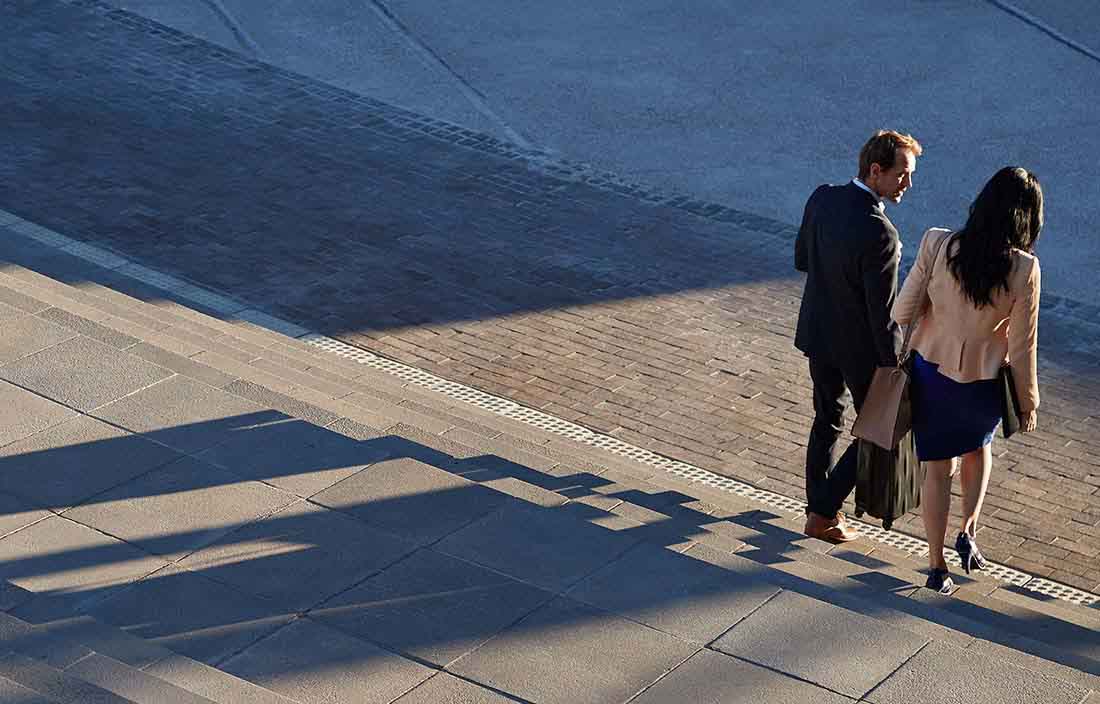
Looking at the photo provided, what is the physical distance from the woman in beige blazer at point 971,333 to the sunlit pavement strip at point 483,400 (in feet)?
2.65

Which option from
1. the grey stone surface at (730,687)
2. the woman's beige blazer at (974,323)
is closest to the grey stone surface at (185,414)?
the grey stone surface at (730,687)

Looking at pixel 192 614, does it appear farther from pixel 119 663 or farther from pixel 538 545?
pixel 538 545

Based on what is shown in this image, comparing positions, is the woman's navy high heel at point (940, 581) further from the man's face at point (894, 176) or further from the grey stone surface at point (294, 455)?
the grey stone surface at point (294, 455)

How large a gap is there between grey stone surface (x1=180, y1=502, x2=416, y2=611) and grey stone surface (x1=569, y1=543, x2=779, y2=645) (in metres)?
0.80

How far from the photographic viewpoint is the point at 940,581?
695 centimetres

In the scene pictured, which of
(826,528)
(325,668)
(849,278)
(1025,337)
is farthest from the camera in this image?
(826,528)

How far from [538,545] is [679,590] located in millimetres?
594

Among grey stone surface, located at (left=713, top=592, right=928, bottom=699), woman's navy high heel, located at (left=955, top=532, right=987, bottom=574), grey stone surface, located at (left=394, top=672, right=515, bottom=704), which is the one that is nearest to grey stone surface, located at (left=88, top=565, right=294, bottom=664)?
grey stone surface, located at (left=394, top=672, right=515, bottom=704)

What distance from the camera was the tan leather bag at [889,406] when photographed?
6773 millimetres

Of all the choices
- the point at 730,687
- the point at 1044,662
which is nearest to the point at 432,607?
the point at 730,687

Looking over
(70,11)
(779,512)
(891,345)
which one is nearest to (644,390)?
(779,512)

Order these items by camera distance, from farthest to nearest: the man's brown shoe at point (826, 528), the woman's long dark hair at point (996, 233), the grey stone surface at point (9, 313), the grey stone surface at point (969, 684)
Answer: the grey stone surface at point (9, 313) → the man's brown shoe at point (826, 528) → the woman's long dark hair at point (996, 233) → the grey stone surface at point (969, 684)

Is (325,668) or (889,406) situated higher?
(889,406)

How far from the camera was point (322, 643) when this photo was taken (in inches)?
220
